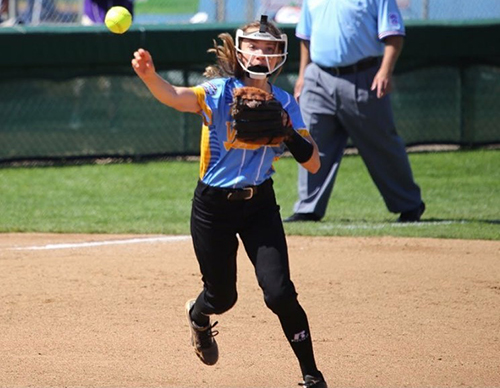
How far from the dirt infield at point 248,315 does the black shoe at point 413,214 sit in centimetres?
67

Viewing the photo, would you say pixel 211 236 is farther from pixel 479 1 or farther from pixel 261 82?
pixel 479 1

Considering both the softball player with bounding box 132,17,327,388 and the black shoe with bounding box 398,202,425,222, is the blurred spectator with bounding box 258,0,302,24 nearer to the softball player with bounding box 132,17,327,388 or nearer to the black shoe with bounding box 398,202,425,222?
the black shoe with bounding box 398,202,425,222

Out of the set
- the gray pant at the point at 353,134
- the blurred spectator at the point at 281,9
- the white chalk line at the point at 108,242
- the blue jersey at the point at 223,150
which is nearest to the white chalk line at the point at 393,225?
the gray pant at the point at 353,134

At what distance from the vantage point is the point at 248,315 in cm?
565

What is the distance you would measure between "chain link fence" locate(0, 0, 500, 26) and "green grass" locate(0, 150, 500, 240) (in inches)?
81.1

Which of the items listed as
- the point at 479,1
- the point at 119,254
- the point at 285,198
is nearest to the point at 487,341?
the point at 119,254

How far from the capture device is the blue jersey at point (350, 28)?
26.4 feet

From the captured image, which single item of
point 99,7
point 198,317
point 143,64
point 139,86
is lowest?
point 139,86

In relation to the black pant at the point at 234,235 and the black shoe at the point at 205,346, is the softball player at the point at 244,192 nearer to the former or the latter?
the black pant at the point at 234,235

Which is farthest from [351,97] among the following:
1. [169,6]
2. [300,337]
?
[169,6]

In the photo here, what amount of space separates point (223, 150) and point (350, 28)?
4.10 metres

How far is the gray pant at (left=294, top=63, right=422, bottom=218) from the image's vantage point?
27.2ft

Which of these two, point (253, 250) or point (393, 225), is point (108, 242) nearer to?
point (393, 225)

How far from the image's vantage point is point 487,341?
5.11m
